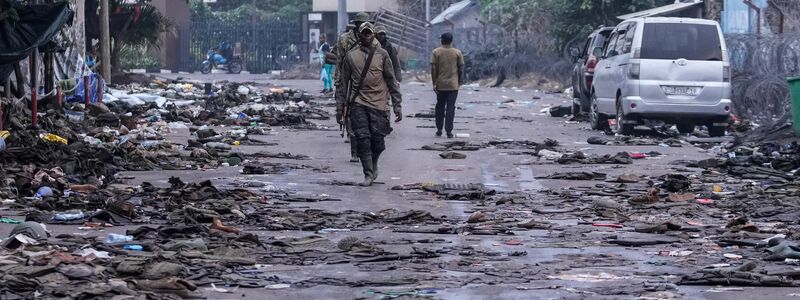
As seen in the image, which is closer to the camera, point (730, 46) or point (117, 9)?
point (730, 46)

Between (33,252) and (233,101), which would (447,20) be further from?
(33,252)

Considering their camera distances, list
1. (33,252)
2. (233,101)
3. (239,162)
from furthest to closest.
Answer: (233,101) → (239,162) → (33,252)

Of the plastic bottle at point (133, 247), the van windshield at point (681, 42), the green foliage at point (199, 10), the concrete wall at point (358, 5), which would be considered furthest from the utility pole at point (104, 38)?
the green foliage at point (199, 10)

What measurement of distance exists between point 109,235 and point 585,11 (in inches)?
1428

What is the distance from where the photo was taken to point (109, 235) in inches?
361

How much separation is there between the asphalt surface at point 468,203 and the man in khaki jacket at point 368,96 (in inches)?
15.2

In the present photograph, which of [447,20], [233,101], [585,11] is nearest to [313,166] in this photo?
[233,101]

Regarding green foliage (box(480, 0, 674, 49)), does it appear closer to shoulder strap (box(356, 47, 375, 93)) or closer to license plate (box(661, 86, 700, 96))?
license plate (box(661, 86, 700, 96))

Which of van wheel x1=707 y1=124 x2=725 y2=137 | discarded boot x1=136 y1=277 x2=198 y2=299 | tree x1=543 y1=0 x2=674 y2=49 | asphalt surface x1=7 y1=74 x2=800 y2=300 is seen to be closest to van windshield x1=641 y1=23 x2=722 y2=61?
van wheel x1=707 y1=124 x2=725 y2=137

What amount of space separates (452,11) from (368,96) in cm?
5170

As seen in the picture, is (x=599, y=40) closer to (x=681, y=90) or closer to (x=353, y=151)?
(x=681, y=90)

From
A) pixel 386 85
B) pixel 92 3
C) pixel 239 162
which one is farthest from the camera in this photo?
pixel 92 3

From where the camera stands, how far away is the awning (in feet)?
65.9

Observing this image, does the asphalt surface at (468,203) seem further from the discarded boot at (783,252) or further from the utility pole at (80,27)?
the utility pole at (80,27)
